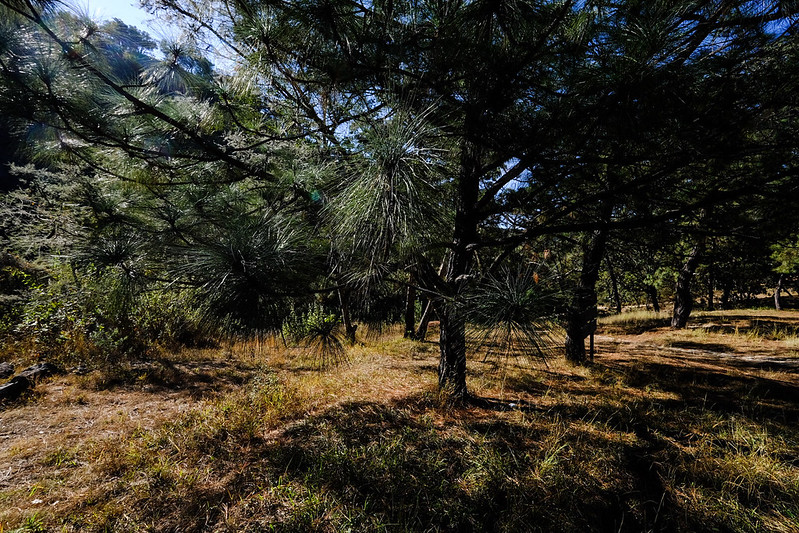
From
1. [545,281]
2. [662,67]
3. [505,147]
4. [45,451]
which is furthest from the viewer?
[45,451]

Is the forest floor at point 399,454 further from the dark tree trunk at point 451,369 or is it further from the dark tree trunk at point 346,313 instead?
the dark tree trunk at point 346,313

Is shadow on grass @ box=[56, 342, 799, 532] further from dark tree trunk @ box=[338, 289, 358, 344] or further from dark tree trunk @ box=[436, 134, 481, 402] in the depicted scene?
dark tree trunk @ box=[338, 289, 358, 344]

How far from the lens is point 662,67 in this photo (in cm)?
152

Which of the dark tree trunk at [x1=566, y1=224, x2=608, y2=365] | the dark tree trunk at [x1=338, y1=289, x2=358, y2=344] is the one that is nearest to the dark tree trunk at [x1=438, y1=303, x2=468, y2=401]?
the dark tree trunk at [x1=338, y1=289, x2=358, y2=344]

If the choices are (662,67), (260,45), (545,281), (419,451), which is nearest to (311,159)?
(260,45)

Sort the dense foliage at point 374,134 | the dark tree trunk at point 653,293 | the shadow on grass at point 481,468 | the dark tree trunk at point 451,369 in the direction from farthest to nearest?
the dark tree trunk at point 653,293
the dark tree trunk at point 451,369
the shadow on grass at point 481,468
the dense foliage at point 374,134

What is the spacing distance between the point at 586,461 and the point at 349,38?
375 cm

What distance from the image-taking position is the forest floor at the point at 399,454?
6.11 ft

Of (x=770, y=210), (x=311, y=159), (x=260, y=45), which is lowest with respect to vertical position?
(x=770, y=210)

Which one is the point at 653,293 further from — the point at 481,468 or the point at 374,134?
the point at 374,134

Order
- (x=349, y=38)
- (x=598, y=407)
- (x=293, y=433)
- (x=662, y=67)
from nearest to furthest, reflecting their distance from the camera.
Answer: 1. (x=662, y=67)
2. (x=349, y=38)
3. (x=293, y=433)
4. (x=598, y=407)

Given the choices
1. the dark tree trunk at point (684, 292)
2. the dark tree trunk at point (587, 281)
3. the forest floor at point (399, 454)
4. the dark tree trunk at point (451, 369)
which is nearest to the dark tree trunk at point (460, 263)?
the dark tree trunk at point (451, 369)

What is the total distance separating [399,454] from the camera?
2350mm

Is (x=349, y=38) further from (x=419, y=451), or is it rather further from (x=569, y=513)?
(x=569, y=513)
